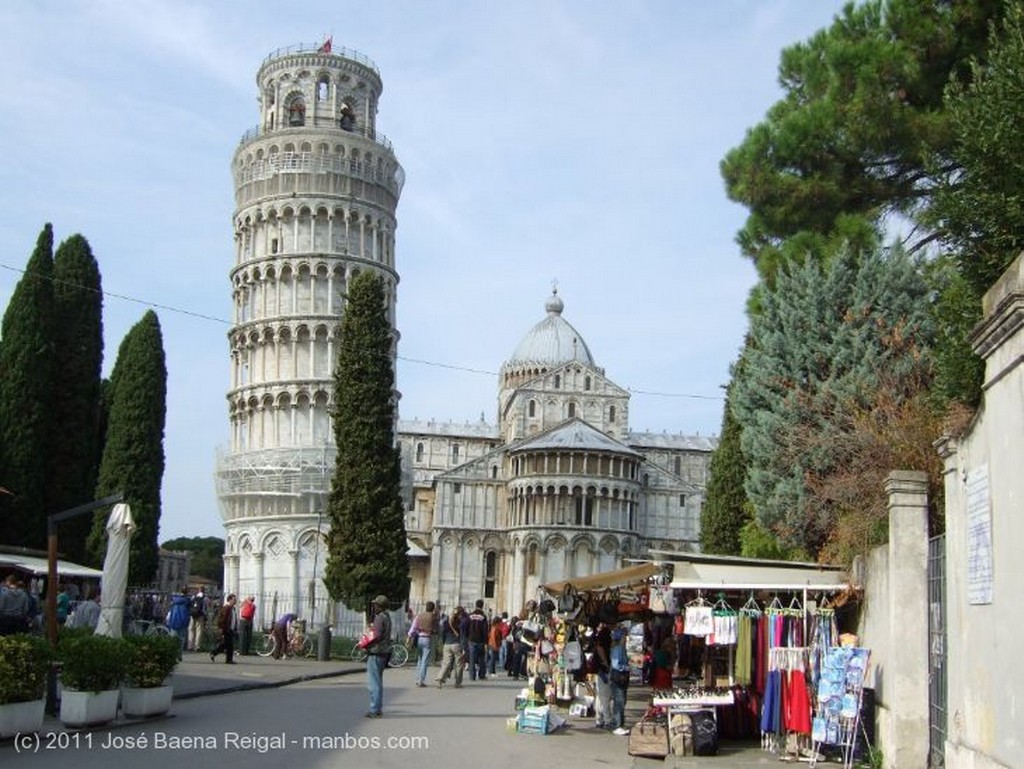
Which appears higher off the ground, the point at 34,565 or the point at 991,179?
the point at 991,179

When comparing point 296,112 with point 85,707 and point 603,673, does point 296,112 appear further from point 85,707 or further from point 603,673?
point 85,707

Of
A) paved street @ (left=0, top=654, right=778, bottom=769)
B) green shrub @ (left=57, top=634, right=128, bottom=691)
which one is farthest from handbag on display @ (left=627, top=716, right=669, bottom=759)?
green shrub @ (left=57, top=634, right=128, bottom=691)

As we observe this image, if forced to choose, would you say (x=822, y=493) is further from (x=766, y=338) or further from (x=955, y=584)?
(x=955, y=584)

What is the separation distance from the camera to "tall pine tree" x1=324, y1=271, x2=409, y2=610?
36378mm

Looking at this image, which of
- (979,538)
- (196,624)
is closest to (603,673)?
(979,538)

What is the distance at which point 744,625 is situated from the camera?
14023 mm

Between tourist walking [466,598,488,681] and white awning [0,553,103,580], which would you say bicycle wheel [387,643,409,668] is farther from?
white awning [0,553,103,580]

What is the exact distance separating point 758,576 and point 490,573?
217ft

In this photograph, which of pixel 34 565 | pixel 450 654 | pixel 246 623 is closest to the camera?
pixel 450 654

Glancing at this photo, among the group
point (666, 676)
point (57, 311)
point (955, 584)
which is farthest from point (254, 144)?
point (955, 584)

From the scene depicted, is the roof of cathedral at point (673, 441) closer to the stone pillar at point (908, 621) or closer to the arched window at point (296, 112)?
the arched window at point (296, 112)

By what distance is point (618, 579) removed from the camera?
15719mm

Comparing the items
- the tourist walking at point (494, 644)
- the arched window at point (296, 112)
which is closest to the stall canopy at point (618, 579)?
the tourist walking at point (494, 644)

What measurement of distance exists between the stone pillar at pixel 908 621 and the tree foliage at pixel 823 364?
6.23 m
